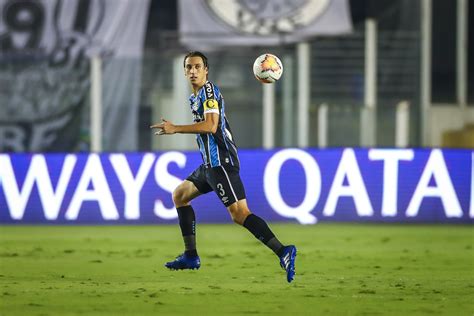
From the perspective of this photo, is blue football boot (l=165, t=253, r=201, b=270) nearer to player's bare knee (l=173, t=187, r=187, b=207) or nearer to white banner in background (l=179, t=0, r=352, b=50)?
player's bare knee (l=173, t=187, r=187, b=207)

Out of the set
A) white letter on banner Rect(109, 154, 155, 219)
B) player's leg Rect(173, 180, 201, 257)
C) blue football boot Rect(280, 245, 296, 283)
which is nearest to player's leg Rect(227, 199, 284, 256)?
blue football boot Rect(280, 245, 296, 283)

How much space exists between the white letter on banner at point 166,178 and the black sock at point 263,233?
587cm

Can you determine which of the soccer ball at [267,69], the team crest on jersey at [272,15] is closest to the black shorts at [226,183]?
the soccer ball at [267,69]

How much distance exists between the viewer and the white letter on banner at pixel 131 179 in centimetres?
1537

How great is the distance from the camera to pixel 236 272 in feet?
34.4

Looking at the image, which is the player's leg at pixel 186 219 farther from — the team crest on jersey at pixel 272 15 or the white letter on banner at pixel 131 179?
the team crest on jersey at pixel 272 15

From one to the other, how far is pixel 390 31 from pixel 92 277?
10197 millimetres

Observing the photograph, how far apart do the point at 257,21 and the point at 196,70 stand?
897 centimetres

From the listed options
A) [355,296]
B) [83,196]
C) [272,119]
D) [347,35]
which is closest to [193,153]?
[83,196]

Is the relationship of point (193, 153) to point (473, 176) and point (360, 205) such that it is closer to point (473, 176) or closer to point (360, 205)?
point (360, 205)

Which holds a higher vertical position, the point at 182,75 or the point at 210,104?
the point at 182,75

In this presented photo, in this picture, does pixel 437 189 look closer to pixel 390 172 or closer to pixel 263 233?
pixel 390 172

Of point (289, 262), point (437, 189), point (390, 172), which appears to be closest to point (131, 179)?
point (390, 172)

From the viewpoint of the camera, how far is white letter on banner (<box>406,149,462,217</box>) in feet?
50.9
